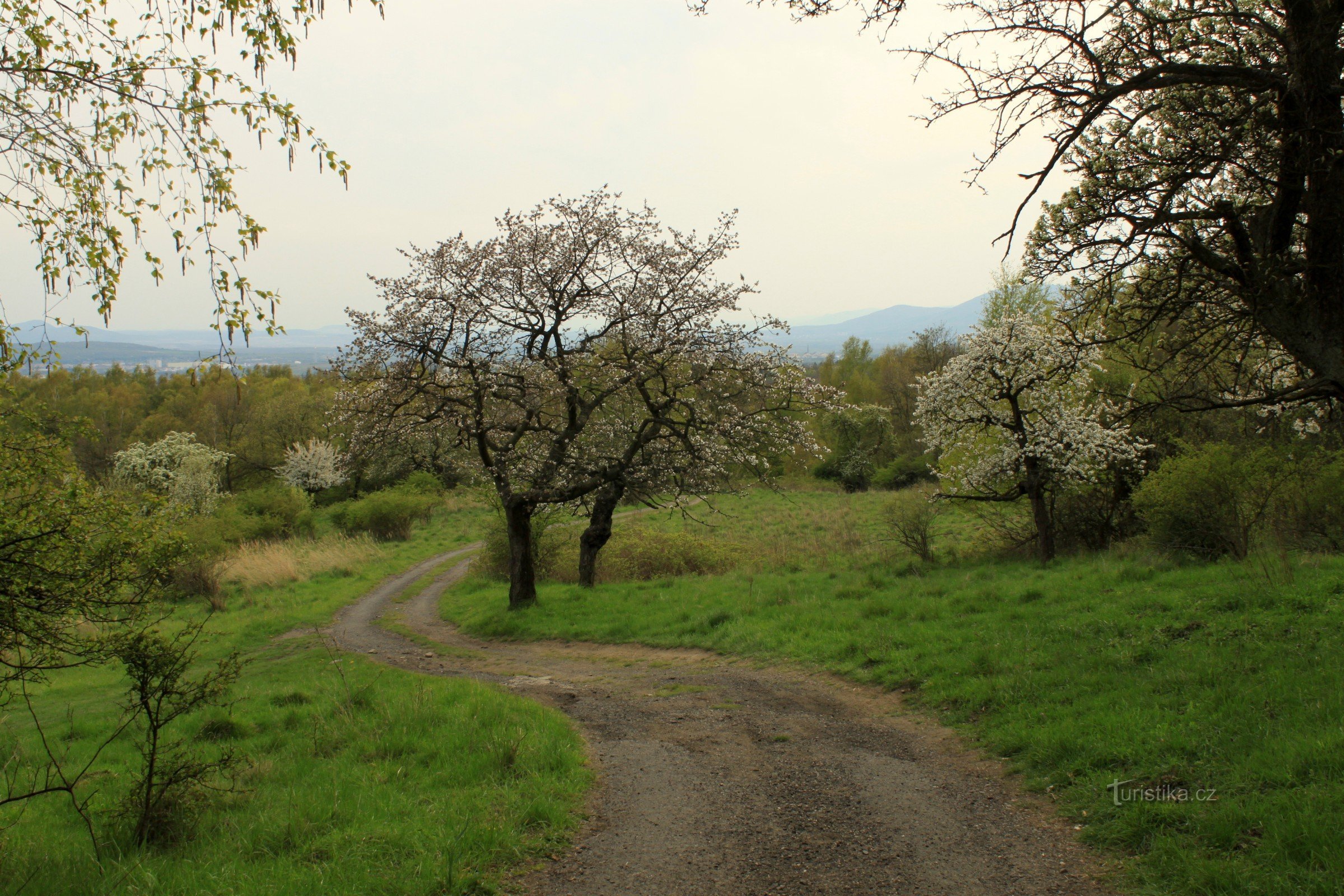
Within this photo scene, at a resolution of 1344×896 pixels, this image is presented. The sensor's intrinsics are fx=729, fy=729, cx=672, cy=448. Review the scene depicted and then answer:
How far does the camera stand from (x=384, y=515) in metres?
35.2

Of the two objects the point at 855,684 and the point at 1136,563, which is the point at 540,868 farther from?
the point at 1136,563

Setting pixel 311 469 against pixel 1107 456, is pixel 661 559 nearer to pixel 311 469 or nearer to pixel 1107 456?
pixel 1107 456

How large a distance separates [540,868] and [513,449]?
11.8m

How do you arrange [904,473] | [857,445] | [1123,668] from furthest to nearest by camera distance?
[857,445] < [904,473] < [1123,668]

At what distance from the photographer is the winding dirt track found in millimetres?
4664

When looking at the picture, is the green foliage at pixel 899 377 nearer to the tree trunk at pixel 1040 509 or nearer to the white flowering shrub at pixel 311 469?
the tree trunk at pixel 1040 509

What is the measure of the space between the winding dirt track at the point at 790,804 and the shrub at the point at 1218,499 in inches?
333

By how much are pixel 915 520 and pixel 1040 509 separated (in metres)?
3.07

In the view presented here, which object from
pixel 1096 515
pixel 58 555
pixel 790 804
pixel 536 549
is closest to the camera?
pixel 58 555

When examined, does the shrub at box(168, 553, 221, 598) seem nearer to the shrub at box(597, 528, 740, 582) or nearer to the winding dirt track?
the shrub at box(597, 528, 740, 582)

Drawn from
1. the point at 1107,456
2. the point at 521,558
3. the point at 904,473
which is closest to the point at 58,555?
the point at 521,558

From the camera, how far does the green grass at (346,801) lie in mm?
4656

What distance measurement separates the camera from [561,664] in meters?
12.4

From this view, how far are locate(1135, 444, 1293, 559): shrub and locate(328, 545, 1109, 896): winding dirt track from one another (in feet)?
27.8
